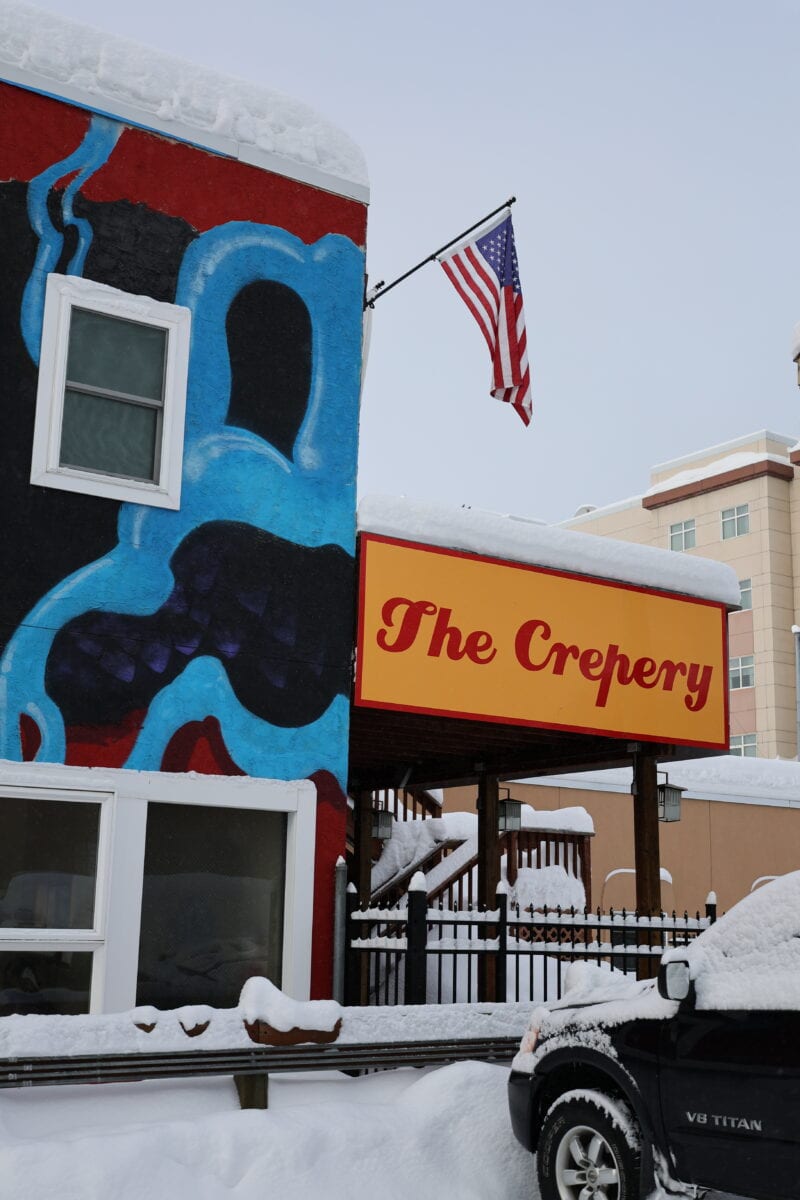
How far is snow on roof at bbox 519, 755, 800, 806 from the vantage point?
27625mm

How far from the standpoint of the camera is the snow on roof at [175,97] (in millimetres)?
10141

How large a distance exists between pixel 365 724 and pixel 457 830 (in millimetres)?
5027

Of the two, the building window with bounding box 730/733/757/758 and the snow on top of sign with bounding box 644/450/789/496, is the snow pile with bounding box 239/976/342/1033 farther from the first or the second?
the snow on top of sign with bounding box 644/450/789/496

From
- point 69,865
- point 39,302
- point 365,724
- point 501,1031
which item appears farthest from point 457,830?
point 39,302

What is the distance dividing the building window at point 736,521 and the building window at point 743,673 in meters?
5.35

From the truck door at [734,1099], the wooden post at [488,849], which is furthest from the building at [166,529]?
the wooden post at [488,849]

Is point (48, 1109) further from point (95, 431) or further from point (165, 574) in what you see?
point (95, 431)

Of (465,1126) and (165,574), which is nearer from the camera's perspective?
(465,1126)

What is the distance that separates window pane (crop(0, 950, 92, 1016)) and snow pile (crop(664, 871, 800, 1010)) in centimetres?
442

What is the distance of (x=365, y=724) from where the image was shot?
13.3m

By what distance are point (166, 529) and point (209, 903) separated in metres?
2.83

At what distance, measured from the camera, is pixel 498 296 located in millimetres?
12609

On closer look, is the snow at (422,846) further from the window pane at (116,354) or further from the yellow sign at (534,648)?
the window pane at (116,354)

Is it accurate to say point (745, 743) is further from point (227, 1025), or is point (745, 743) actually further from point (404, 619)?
point (227, 1025)
